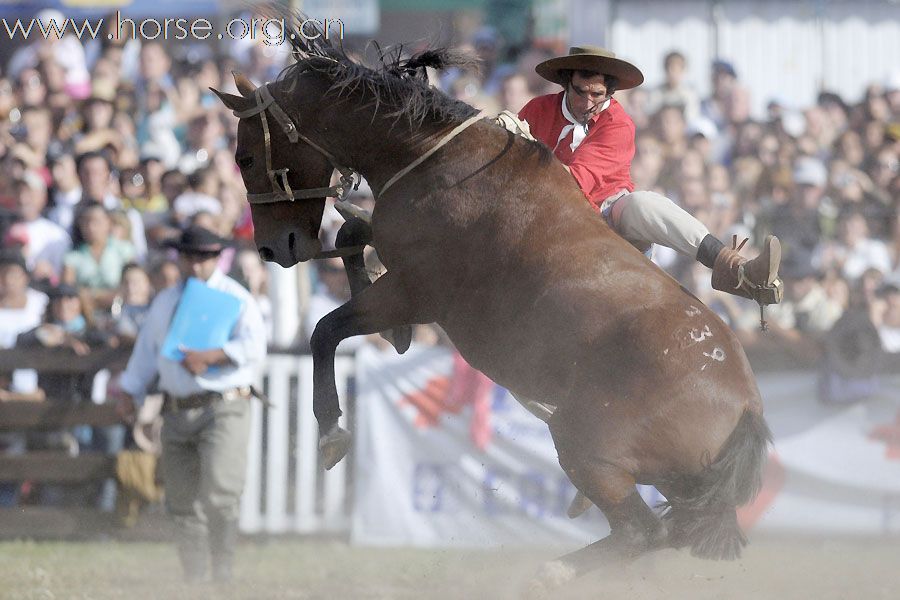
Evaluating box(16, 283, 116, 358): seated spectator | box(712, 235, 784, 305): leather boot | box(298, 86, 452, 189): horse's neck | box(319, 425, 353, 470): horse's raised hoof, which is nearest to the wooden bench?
box(16, 283, 116, 358): seated spectator

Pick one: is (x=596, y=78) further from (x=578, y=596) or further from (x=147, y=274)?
(x=147, y=274)

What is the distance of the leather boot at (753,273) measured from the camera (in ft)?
16.8

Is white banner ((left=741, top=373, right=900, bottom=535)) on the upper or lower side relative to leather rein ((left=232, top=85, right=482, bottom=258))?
lower

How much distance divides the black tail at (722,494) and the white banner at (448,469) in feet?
13.1

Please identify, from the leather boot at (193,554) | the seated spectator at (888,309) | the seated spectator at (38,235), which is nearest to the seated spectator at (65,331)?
the seated spectator at (38,235)

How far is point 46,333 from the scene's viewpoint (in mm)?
9328

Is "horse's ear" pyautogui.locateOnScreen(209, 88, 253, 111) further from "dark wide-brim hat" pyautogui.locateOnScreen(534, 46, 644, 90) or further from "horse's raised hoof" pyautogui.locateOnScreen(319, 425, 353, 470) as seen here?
"horse's raised hoof" pyautogui.locateOnScreen(319, 425, 353, 470)

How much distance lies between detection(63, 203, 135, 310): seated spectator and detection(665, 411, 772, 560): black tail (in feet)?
18.5

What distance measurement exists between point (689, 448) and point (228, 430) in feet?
13.0

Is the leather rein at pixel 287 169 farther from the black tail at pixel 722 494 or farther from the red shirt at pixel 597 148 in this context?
the black tail at pixel 722 494

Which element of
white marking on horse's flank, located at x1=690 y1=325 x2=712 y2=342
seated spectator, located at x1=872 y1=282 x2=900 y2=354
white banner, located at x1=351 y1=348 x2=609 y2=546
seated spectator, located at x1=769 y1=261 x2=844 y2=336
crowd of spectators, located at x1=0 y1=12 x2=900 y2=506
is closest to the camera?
white marking on horse's flank, located at x1=690 y1=325 x2=712 y2=342

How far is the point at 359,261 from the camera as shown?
19.5ft

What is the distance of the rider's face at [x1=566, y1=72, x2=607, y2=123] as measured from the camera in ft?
18.3

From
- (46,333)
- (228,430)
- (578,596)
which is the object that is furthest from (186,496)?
(578,596)
